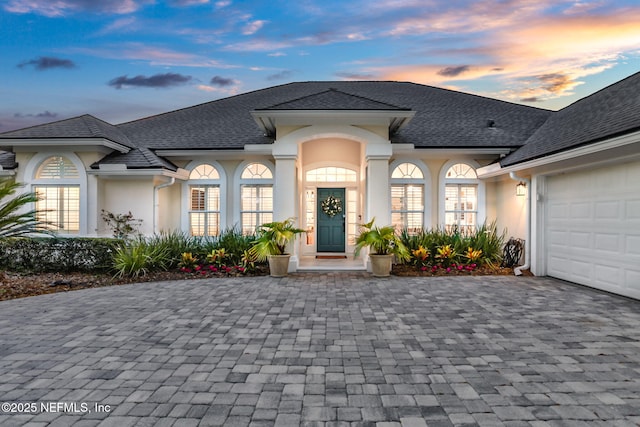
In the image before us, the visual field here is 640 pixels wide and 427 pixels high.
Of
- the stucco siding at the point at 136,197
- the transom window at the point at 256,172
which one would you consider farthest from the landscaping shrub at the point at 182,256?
the transom window at the point at 256,172

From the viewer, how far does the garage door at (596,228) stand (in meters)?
6.54

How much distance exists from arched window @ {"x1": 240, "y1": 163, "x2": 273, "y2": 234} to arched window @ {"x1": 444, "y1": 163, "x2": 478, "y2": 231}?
17.9 feet

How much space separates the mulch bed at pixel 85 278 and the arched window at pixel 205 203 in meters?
2.86

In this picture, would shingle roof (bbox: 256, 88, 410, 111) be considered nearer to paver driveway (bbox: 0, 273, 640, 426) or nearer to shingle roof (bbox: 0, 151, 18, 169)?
paver driveway (bbox: 0, 273, 640, 426)

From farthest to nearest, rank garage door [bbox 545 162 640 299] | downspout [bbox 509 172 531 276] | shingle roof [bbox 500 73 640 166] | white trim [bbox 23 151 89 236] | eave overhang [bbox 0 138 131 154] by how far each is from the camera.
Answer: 1. white trim [bbox 23 151 89 236]
2. eave overhang [bbox 0 138 131 154]
3. downspout [bbox 509 172 531 276]
4. shingle roof [bbox 500 73 640 166]
5. garage door [bbox 545 162 640 299]

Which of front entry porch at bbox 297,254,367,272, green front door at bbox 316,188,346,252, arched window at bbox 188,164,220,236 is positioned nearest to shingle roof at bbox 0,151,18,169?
arched window at bbox 188,164,220,236

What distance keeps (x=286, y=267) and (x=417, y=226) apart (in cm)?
449

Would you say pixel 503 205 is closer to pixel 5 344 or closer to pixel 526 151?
pixel 526 151

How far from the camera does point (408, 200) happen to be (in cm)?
1119

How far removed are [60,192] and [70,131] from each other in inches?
70.5

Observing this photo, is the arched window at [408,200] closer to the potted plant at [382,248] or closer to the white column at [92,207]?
the potted plant at [382,248]

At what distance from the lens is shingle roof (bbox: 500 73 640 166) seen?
680cm

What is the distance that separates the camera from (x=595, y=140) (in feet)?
21.7

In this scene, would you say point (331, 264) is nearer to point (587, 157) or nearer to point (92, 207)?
point (587, 157)
